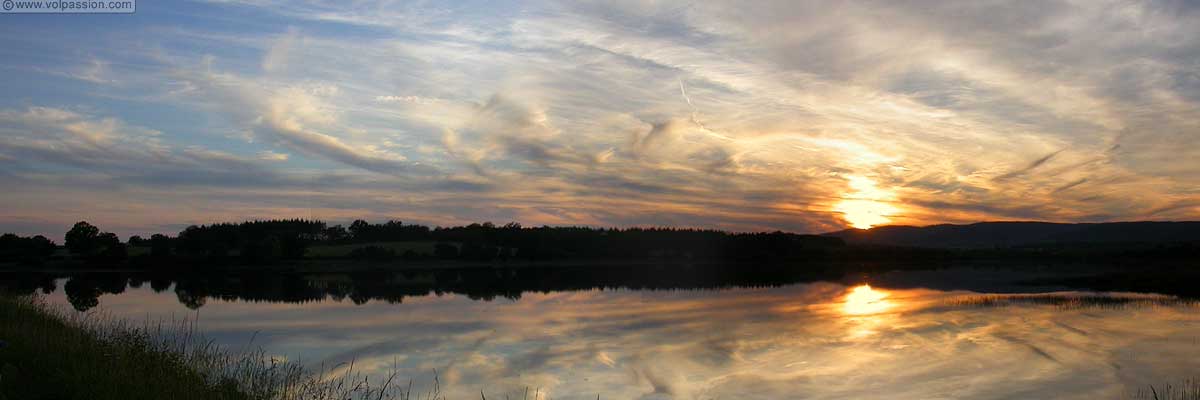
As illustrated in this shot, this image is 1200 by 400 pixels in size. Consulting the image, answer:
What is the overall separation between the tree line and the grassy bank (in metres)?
73.2

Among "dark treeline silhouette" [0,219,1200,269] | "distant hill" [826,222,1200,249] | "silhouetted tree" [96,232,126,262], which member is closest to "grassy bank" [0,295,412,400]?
"dark treeline silhouette" [0,219,1200,269]

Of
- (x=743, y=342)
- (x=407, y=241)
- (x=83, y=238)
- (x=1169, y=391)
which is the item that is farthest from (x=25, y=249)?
(x=1169, y=391)

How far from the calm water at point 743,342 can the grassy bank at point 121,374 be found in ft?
8.14

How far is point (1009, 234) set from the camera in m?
176

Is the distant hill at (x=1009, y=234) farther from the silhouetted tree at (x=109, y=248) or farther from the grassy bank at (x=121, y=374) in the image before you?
the grassy bank at (x=121, y=374)

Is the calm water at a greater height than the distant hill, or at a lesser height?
lesser

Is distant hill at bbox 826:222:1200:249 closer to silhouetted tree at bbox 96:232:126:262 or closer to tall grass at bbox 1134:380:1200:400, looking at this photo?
silhouetted tree at bbox 96:232:126:262

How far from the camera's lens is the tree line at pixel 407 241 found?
8550cm

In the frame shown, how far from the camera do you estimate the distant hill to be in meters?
150

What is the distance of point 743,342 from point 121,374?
1480 centimetres

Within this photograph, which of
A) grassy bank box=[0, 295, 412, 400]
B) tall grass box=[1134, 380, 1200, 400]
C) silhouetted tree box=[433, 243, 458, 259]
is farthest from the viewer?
silhouetted tree box=[433, 243, 458, 259]

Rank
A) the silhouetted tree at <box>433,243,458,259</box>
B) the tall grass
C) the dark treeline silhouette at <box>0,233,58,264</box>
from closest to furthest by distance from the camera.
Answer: the tall grass → the dark treeline silhouette at <box>0,233,58,264</box> → the silhouetted tree at <box>433,243,458,259</box>

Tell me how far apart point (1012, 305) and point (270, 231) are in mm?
87274

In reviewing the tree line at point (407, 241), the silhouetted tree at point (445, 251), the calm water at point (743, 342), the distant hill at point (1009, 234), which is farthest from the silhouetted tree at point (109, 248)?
the distant hill at point (1009, 234)
